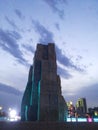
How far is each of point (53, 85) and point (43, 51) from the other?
7.59m

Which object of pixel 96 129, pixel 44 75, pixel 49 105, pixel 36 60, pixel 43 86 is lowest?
pixel 96 129

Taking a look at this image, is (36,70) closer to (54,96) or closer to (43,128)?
(54,96)

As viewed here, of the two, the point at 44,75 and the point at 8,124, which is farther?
the point at 44,75

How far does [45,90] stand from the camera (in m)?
27.6

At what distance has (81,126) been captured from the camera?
14.8 meters

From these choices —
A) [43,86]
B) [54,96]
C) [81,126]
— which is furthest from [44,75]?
[81,126]

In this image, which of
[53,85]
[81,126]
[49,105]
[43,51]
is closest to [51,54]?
[43,51]

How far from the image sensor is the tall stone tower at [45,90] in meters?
26.8

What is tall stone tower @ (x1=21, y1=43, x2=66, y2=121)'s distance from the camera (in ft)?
88.1

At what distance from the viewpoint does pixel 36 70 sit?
3112cm

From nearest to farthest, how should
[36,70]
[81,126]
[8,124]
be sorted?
[8,124] < [81,126] < [36,70]

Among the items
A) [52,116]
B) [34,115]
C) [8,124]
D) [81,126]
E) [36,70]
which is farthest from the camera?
[36,70]

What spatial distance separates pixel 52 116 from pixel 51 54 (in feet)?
36.1

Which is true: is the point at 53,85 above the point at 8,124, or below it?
above
